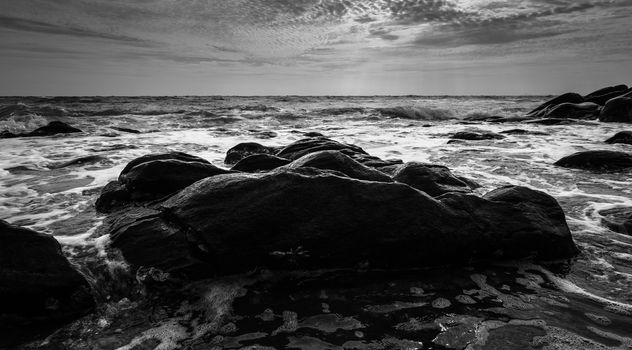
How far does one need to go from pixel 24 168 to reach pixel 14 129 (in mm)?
12544

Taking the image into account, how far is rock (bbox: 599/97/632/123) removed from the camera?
18859 millimetres

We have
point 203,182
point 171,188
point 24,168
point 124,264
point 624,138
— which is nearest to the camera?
point 124,264

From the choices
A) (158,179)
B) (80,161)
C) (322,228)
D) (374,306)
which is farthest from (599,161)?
(80,161)

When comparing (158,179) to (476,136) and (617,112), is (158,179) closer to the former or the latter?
(476,136)

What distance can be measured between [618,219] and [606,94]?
2965 centimetres

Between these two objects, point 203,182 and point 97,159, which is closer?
point 203,182

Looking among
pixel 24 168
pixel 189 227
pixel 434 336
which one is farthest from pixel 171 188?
pixel 24 168

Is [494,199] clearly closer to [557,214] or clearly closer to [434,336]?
[557,214]

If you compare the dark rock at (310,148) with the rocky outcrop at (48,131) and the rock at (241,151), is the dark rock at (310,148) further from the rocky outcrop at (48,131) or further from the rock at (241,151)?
the rocky outcrop at (48,131)

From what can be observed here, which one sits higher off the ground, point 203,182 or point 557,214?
point 203,182

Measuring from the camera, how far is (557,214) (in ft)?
14.3

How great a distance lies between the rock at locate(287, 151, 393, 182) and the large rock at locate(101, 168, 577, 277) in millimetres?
996

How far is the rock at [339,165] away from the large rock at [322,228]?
100 centimetres

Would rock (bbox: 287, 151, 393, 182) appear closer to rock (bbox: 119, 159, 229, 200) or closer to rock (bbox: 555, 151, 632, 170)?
rock (bbox: 119, 159, 229, 200)
